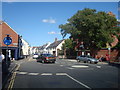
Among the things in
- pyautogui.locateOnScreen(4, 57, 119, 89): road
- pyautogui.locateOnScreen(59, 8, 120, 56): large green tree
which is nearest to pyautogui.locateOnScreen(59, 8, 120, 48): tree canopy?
pyautogui.locateOnScreen(59, 8, 120, 56): large green tree

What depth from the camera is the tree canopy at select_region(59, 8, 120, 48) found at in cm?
3766

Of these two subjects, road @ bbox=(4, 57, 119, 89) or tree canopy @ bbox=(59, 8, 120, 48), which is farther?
tree canopy @ bbox=(59, 8, 120, 48)

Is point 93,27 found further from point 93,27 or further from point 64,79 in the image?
point 64,79

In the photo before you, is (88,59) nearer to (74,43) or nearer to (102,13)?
(102,13)

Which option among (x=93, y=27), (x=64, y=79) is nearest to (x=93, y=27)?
(x=93, y=27)

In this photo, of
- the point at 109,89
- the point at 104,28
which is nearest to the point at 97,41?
the point at 104,28

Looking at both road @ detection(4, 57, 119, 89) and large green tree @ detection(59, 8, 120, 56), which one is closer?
road @ detection(4, 57, 119, 89)

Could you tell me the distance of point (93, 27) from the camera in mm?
38094

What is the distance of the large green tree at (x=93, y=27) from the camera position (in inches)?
1483

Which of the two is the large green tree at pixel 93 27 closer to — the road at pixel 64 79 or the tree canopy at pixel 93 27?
the tree canopy at pixel 93 27

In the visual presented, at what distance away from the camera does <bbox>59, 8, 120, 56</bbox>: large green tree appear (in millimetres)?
37656

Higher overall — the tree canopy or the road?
the tree canopy

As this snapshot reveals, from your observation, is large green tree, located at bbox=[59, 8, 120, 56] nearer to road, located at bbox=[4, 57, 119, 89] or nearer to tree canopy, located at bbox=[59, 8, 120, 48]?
tree canopy, located at bbox=[59, 8, 120, 48]

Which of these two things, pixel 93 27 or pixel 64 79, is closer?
pixel 64 79
